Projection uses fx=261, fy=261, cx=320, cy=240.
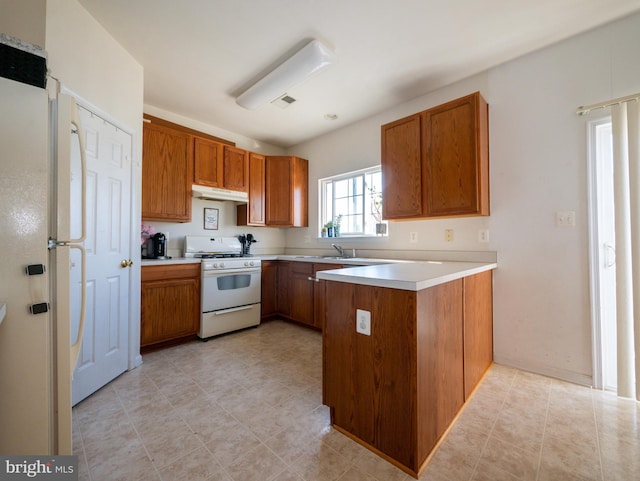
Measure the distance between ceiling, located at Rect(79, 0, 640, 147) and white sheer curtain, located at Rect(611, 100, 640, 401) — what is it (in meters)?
0.82

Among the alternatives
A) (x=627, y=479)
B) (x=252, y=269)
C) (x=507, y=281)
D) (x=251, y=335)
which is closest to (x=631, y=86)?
(x=507, y=281)

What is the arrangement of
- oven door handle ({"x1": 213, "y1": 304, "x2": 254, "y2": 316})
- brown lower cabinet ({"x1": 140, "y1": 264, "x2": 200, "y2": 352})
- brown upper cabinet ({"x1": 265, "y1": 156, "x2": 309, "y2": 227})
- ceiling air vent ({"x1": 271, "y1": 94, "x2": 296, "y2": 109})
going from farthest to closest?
brown upper cabinet ({"x1": 265, "y1": 156, "x2": 309, "y2": 227}), oven door handle ({"x1": 213, "y1": 304, "x2": 254, "y2": 316}), ceiling air vent ({"x1": 271, "y1": 94, "x2": 296, "y2": 109}), brown lower cabinet ({"x1": 140, "y1": 264, "x2": 200, "y2": 352})

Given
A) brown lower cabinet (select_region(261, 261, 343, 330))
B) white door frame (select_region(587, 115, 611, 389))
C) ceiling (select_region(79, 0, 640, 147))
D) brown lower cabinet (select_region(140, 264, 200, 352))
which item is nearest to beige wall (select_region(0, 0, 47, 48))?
ceiling (select_region(79, 0, 640, 147))

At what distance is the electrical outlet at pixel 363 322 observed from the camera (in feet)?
4.39

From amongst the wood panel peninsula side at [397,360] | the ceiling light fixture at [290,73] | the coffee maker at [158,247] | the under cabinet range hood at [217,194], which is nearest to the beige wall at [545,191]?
the wood panel peninsula side at [397,360]

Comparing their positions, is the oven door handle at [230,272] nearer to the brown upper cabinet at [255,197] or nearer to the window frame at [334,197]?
the brown upper cabinet at [255,197]

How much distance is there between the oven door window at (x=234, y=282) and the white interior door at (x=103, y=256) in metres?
0.94

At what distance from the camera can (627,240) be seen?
1.71 metres

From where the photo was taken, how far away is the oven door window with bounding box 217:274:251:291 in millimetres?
3020

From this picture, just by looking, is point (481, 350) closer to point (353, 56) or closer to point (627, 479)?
point (627, 479)

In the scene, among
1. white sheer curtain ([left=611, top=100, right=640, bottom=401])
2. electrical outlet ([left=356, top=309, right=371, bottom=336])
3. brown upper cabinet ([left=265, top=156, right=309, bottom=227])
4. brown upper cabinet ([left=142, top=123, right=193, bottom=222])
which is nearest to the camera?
electrical outlet ([left=356, top=309, right=371, bottom=336])

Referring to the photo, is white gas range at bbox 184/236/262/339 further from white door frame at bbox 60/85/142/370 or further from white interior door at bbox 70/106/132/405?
white interior door at bbox 70/106/132/405

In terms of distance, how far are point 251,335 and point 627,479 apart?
114 inches
